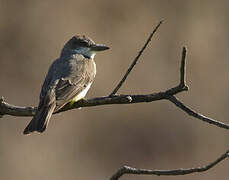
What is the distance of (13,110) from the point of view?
5973mm

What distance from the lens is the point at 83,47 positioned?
884cm

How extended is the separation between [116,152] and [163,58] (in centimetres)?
179

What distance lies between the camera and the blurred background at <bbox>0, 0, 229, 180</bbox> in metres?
13.3

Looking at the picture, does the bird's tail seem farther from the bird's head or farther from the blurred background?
the blurred background

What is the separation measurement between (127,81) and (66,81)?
6219mm

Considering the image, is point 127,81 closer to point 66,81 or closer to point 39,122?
point 66,81

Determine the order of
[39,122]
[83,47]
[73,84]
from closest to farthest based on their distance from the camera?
[39,122]
[73,84]
[83,47]

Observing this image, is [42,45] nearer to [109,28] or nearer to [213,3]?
[109,28]

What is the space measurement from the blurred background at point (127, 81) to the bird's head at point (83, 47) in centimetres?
410

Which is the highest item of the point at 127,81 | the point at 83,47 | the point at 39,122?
Result: the point at 83,47

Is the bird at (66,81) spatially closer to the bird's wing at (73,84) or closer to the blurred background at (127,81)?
the bird's wing at (73,84)

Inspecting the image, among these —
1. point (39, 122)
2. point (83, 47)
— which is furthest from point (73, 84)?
point (83, 47)

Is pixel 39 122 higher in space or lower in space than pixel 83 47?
lower

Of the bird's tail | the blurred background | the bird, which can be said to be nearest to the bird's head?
the bird
